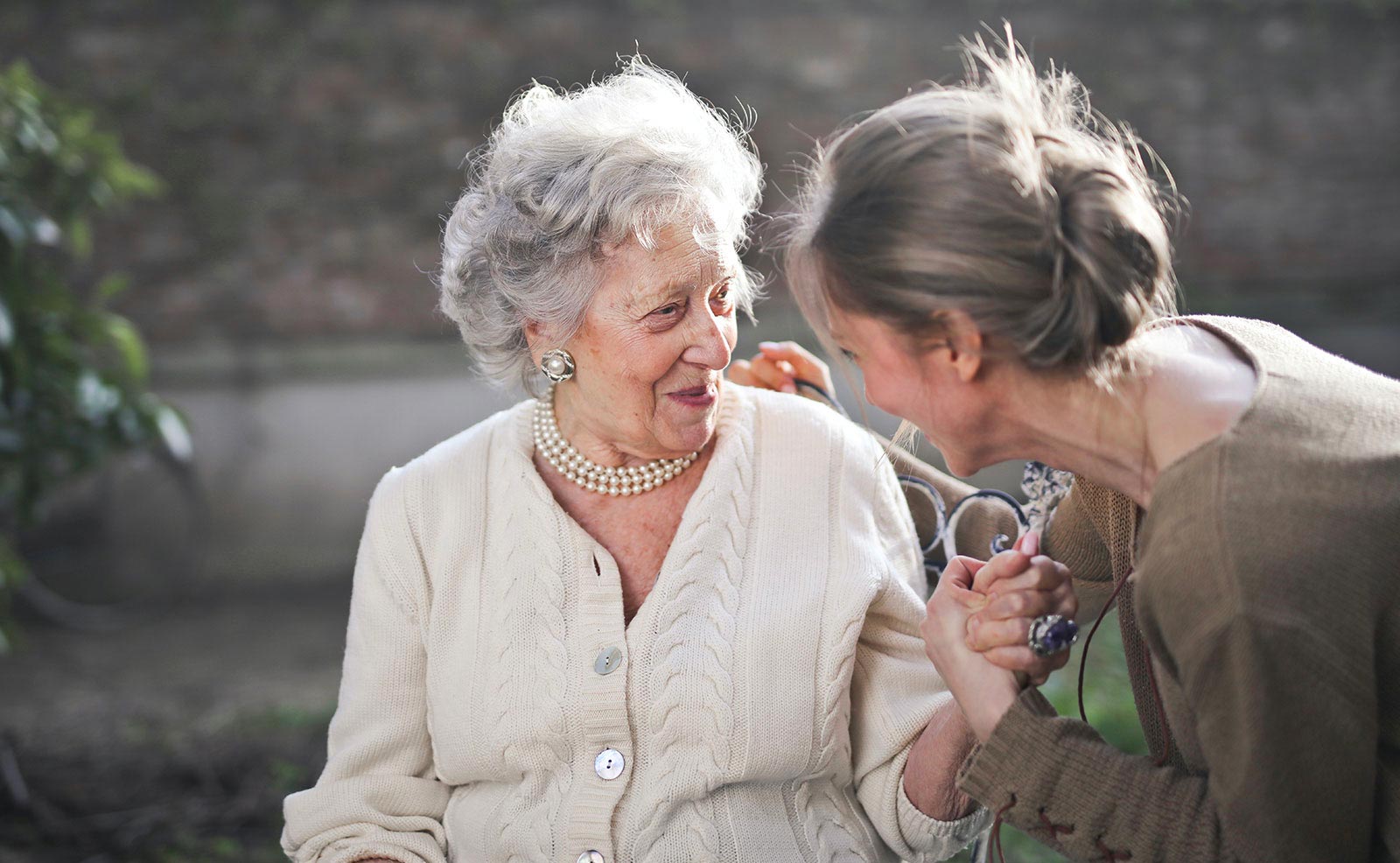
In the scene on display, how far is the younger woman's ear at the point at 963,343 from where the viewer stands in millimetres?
→ 1584

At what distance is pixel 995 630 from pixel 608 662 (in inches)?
26.1

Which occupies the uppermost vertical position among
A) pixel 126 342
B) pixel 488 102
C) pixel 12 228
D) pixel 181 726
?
pixel 488 102

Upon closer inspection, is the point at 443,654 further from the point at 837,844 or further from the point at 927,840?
the point at 927,840

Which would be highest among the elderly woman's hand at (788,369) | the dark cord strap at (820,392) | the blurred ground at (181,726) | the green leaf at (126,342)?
the green leaf at (126,342)

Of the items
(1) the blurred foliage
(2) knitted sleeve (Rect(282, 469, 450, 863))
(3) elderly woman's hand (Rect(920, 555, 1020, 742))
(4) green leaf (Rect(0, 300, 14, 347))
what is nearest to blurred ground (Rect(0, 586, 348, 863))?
(1) the blurred foliage

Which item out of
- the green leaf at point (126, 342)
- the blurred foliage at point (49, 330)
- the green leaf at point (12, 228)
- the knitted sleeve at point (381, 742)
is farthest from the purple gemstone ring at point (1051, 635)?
the green leaf at point (126, 342)

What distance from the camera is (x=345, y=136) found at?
21.6ft

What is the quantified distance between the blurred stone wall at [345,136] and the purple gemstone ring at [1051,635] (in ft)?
15.1

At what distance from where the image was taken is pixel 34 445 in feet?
12.0

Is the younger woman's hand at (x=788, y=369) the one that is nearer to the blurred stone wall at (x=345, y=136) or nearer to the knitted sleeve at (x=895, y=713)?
the knitted sleeve at (x=895, y=713)

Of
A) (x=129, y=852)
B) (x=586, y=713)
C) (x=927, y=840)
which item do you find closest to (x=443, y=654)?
(x=586, y=713)

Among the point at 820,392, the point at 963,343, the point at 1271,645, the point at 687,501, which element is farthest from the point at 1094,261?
the point at 820,392

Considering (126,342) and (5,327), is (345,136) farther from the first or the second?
(5,327)

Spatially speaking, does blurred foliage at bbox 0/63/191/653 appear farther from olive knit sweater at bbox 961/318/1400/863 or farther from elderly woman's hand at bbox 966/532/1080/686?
olive knit sweater at bbox 961/318/1400/863
